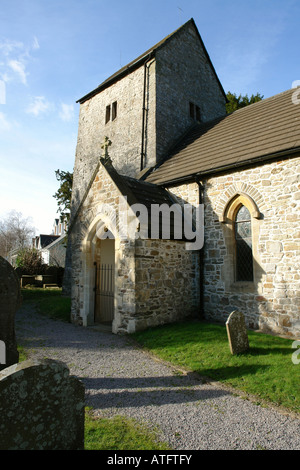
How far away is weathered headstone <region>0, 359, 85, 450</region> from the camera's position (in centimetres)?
228

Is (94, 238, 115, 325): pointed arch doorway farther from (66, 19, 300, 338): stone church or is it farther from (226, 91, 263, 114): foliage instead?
(226, 91, 263, 114): foliage

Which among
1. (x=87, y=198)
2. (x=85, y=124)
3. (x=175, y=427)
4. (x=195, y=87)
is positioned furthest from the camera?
(x=85, y=124)

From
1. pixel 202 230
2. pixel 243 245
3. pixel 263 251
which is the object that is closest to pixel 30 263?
pixel 202 230

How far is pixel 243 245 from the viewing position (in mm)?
9688

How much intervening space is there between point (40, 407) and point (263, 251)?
788cm

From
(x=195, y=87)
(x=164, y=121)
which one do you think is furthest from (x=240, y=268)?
(x=195, y=87)

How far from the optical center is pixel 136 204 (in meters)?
8.97

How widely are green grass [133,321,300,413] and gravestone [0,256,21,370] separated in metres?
3.45

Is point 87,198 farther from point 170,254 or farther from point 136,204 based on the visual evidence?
point 170,254

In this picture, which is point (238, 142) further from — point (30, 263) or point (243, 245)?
point (30, 263)

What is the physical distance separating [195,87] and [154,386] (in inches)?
668

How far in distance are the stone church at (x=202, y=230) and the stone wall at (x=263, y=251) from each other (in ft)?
0.10

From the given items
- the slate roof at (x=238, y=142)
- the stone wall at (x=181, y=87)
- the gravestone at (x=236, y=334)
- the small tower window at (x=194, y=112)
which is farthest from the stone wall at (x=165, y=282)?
the small tower window at (x=194, y=112)

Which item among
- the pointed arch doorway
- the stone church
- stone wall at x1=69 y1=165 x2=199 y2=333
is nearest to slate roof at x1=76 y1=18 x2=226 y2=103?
the stone church
